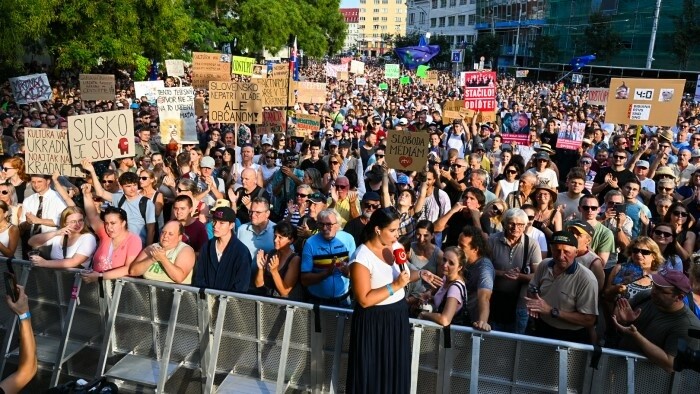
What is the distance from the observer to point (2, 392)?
2.80 meters

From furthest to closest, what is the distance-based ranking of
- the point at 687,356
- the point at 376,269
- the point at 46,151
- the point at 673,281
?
the point at 46,151, the point at 376,269, the point at 673,281, the point at 687,356

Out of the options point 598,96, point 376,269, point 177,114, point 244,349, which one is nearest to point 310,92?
point 177,114

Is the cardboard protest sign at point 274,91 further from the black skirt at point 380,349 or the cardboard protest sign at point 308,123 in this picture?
the black skirt at point 380,349

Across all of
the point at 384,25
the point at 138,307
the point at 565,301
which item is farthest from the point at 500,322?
the point at 384,25

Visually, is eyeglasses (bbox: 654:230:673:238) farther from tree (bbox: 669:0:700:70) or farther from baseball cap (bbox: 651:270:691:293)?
tree (bbox: 669:0:700:70)

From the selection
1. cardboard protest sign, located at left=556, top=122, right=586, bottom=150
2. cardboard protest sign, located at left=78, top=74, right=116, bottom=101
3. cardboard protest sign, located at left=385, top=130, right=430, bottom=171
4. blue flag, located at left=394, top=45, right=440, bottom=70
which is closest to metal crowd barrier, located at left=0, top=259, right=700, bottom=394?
cardboard protest sign, located at left=385, top=130, right=430, bottom=171

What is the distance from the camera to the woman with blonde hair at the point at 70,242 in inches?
197

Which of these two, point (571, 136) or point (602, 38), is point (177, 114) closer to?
point (571, 136)

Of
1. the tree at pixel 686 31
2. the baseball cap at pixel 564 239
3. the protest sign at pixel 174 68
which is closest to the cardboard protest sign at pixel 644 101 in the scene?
the baseball cap at pixel 564 239

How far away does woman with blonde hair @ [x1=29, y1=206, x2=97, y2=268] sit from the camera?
197 inches

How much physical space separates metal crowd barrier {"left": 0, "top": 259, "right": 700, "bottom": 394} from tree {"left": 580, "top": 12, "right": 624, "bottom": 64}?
52.8 metres

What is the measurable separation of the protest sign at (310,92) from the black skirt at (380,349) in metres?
11.5

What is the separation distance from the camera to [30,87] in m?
13.0

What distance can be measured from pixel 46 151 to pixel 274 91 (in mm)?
5817
